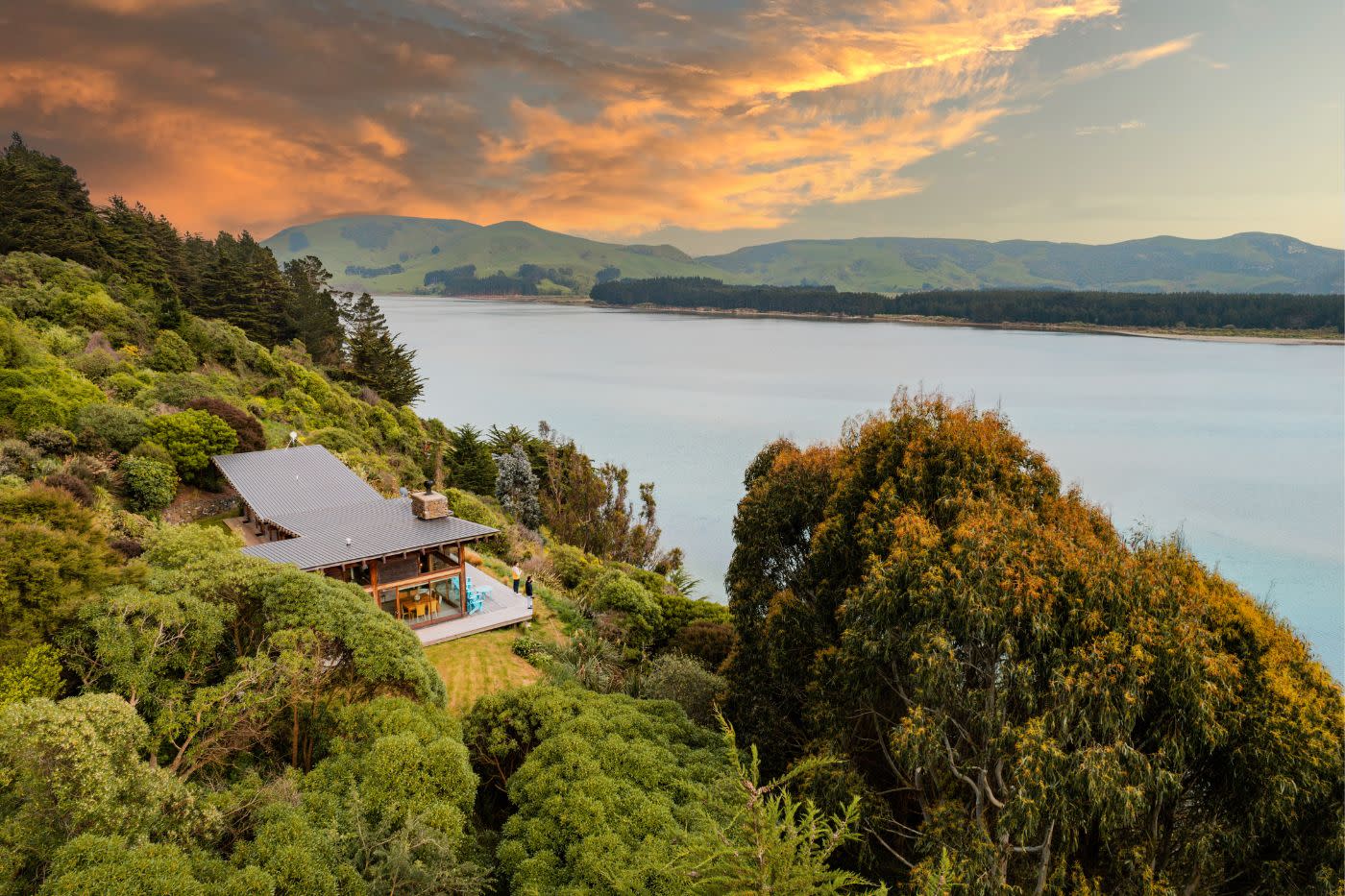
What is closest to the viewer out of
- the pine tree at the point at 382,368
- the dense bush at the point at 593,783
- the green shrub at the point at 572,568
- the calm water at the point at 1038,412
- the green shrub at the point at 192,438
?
the dense bush at the point at 593,783

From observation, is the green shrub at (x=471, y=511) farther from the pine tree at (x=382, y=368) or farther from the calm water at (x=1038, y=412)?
the pine tree at (x=382, y=368)

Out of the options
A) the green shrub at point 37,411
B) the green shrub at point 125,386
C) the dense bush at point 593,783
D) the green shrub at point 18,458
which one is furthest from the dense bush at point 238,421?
the dense bush at point 593,783

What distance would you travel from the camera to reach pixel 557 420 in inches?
2222

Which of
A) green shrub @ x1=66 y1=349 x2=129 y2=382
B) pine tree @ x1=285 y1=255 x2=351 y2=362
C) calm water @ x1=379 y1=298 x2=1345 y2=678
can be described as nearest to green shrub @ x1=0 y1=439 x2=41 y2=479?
green shrub @ x1=66 y1=349 x2=129 y2=382

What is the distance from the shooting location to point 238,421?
23.7 metres

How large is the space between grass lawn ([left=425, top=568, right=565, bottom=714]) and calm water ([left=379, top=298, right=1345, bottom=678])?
13.0 m

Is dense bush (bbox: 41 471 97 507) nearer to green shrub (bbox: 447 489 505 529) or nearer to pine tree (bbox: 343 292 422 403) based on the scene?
green shrub (bbox: 447 489 505 529)

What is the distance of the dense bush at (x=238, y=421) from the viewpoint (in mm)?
23500

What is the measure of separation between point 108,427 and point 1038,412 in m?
57.4

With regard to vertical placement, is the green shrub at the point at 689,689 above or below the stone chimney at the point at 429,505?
below

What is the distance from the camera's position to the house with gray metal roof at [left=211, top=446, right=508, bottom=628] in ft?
55.6

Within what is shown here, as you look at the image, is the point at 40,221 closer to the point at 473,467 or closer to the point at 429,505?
the point at 473,467

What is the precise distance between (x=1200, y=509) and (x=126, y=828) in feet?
132

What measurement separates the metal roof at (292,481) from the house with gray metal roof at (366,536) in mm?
28
